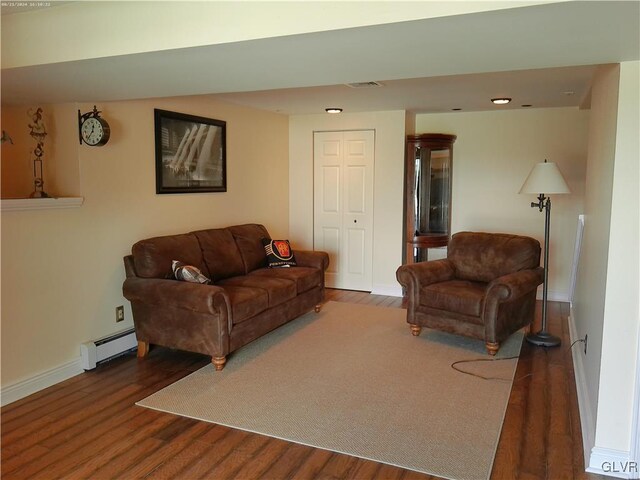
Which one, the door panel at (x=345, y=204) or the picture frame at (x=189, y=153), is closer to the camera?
Answer: the picture frame at (x=189, y=153)

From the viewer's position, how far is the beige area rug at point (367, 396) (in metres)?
2.54

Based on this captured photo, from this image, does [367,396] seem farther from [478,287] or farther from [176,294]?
[478,287]

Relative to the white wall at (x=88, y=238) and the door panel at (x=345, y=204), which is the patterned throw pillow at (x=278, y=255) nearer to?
the white wall at (x=88, y=238)

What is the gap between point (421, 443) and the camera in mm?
2559

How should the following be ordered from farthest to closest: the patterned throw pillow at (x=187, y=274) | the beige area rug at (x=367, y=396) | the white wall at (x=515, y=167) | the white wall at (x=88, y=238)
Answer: the white wall at (x=515, y=167), the patterned throw pillow at (x=187, y=274), the white wall at (x=88, y=238), the beige area rug at (x=367, y=396)

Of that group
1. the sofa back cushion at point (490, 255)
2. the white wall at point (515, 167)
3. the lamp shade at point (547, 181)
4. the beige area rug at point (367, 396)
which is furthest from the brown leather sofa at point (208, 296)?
the white wall at point (515, 167)

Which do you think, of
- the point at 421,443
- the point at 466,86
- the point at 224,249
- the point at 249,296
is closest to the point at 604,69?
the point at 466,86

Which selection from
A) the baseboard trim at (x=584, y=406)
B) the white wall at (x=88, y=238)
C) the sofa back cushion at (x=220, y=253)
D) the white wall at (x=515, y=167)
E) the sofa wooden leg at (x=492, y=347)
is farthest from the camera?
the white wall at (x=515, y=167)

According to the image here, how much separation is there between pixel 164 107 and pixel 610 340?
143 inches

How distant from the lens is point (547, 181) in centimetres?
391

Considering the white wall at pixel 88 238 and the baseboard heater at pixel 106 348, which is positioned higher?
the white wall at pixel 88 238

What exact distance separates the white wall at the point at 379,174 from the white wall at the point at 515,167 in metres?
0.67

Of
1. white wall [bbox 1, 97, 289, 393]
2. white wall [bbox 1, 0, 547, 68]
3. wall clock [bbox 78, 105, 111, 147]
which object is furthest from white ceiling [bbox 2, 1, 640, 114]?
white wall [bbox 1, 97, 289, 393]

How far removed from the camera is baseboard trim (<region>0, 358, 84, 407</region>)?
3.03m
